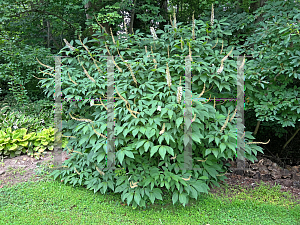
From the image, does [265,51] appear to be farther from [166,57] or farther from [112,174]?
[112,174]

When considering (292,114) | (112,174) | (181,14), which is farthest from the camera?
(181,14)

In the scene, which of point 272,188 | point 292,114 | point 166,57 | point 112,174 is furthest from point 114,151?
point 292,114

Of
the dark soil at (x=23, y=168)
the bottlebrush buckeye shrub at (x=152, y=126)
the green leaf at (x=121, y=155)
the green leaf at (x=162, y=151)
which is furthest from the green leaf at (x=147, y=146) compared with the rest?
the dark soil at (x=23, y=168)

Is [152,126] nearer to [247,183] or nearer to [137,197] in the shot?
[137,197]

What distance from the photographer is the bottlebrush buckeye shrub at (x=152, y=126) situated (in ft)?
8.22

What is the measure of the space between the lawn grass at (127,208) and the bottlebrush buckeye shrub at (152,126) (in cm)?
17

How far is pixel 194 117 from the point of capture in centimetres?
236

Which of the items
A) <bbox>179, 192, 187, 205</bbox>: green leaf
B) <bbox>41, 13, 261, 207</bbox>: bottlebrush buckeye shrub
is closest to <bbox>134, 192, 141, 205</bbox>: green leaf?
<bbox>41, 13, 261, 207</bbox>: bottlebrush buckeye shrub

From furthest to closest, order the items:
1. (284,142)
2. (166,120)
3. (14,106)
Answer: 1. (14,106)
2. (284,142)
3. (166,120)

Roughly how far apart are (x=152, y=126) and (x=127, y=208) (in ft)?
3.76

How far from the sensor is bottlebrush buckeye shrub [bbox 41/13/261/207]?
2.51 metres

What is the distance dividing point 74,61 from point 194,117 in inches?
81.6

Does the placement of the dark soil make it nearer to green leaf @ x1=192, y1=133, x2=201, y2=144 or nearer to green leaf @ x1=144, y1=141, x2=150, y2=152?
green leaf @ x1=144, y1=141, x2=150, y2=152

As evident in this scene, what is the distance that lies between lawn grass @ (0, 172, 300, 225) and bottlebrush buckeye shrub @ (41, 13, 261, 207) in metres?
0.17
